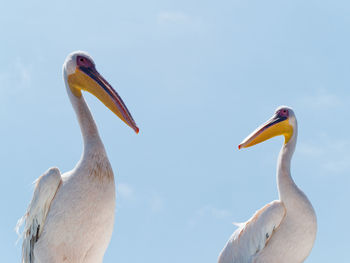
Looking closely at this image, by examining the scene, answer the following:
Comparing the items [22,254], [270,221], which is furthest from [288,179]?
[22,254]

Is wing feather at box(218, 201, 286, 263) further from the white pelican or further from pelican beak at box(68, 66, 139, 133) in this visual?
pelican beak at box(68, 66, 139, 133)

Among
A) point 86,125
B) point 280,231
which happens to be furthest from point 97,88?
point 280,231

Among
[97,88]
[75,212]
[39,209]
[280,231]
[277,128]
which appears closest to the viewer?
[75,212]

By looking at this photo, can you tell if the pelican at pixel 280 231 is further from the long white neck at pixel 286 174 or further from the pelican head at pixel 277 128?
the pelican head at pixel 277 128

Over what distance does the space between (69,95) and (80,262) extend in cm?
222

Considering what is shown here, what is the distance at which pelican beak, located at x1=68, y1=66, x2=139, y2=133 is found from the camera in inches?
287

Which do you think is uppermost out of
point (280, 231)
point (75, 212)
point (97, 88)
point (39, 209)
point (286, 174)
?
point (97, 88)

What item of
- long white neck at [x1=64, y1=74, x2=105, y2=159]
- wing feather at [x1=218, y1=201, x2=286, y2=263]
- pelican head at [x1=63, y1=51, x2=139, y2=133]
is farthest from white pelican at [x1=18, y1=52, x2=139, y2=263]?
wing feather at [x1=218, y1=201, x2=286, y2=263]

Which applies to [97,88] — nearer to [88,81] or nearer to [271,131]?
[88,81]

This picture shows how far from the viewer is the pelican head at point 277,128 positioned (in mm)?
8883

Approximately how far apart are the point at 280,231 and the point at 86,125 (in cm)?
309

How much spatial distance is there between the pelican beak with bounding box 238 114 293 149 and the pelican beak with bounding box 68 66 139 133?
2464mm

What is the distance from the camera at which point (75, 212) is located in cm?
661

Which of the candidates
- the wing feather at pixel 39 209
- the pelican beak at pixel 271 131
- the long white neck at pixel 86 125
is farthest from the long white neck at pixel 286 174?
the wing feather at pixel 39 209
